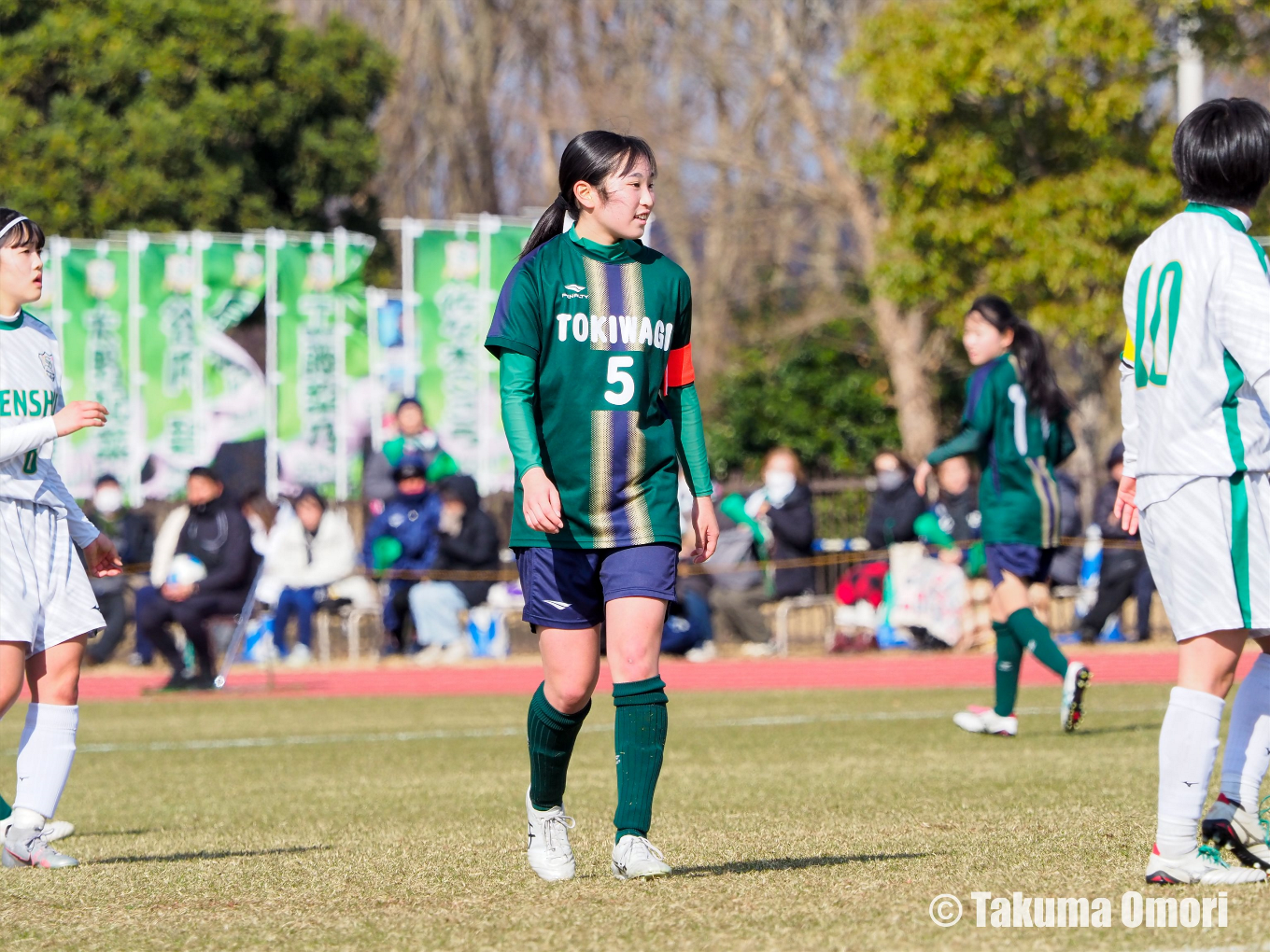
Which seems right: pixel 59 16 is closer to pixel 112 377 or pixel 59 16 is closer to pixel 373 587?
pixel 112 377

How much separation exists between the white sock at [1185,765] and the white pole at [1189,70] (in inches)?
631

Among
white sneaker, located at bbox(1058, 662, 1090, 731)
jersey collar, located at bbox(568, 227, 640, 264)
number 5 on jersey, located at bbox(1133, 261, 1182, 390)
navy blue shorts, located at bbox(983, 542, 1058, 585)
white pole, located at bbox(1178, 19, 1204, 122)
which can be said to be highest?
white pole, located at bbox(1178, 19, 1204, 122)

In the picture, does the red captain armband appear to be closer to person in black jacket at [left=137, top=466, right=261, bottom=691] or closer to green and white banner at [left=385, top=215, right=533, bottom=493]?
person in black jacket at [left=137, top=466, right=261, bottom=691]

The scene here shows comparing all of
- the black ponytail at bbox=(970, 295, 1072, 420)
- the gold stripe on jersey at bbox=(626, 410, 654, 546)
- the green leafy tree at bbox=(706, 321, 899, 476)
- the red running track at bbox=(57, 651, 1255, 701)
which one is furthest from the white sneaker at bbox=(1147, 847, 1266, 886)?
the green leafy tree at bbox=(706, 321, 899, 476)

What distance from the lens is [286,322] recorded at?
2373cm

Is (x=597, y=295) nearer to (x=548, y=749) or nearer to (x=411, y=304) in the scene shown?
(x=548, y=749)

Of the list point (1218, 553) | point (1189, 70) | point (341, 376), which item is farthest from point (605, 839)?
point (341, 376)

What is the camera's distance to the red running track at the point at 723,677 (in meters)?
14.9

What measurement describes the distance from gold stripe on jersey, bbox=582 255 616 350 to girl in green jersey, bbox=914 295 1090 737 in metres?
4.71

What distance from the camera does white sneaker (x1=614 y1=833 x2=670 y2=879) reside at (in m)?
5.03

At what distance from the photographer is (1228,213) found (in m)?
4.87

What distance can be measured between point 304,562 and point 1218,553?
→ 15060 mm

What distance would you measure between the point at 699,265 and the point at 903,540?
1962 centimetres

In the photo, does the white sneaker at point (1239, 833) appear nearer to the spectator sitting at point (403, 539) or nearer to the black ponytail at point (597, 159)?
the black ponytail at point (597, 159)
